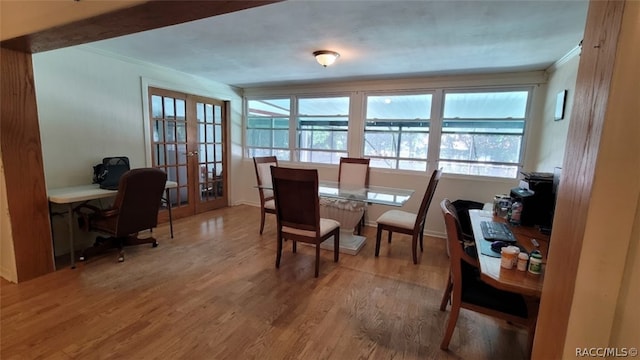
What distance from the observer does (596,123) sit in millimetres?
734

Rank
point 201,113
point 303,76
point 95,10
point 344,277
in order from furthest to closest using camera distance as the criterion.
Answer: point 201,113, point 303,76, point 344,277, point 95,10

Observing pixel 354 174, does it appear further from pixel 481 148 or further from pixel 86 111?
pixel 86 111

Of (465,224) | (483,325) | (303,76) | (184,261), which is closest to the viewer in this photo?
(483,325)

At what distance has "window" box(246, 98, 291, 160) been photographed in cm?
515

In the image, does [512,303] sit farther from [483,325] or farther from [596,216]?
[596,216]

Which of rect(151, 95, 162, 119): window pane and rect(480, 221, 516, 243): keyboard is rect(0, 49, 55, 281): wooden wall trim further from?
rect(480, 221, 516, 243): keyboard

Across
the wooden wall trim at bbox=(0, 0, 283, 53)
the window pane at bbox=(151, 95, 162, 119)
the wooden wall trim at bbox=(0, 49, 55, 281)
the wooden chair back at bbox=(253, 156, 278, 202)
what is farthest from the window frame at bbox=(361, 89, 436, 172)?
the wooden wall trim at bbox=(0, 49, 55, 281)

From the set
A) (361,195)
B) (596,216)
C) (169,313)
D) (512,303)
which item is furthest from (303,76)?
(596,216)

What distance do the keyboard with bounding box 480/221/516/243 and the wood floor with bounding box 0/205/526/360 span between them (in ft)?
2.33

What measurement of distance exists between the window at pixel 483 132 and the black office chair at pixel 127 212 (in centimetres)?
366

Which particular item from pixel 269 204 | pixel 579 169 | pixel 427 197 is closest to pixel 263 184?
pixel 269 204

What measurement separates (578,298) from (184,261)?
3.04 metres

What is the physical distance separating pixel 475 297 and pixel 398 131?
2.99 metres

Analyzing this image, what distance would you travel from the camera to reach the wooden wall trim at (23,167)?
7.28 ft
